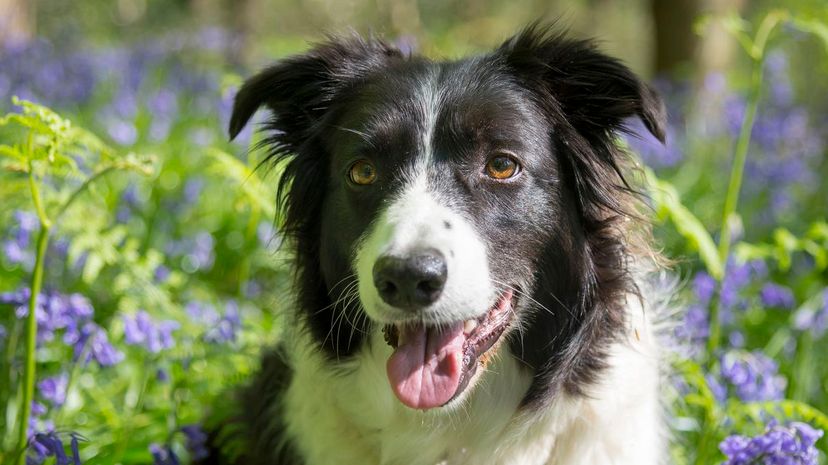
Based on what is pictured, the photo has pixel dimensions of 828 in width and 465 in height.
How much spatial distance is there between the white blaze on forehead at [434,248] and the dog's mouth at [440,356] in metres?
0.10

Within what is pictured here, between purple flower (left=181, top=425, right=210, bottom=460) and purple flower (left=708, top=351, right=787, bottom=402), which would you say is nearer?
purple flower (left=181, top=425, right=210, bottom=460)

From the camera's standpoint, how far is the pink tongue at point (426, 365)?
2812 mm

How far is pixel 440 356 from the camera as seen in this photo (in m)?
2.88

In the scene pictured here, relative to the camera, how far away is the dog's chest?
310 cm

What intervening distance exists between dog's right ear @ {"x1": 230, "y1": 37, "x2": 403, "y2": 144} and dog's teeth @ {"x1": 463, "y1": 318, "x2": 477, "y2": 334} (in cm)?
101

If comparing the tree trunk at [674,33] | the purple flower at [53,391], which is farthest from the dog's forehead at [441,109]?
the tree trunk at [674,33]

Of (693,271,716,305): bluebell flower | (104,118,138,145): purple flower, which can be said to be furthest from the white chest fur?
(104,118,138,145): purple flower

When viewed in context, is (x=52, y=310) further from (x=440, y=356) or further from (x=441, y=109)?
(x=441, y=109)

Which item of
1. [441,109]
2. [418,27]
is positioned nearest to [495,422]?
[441,109]

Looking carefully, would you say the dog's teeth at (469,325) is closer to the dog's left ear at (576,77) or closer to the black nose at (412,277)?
the black nose at (412,277)

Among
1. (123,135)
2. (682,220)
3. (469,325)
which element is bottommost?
(123,135)

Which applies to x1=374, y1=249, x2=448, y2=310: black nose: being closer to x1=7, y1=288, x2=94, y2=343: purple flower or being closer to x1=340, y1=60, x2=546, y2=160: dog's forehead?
x1=340, y1=60, x2=546, y2=160: dog's forehead

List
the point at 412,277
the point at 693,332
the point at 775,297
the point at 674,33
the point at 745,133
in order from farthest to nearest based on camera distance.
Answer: the point at 674,33, the point at 775,297, the point at 693,332, the point at 745,133, the point at 412,277

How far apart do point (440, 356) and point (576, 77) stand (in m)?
1.08
